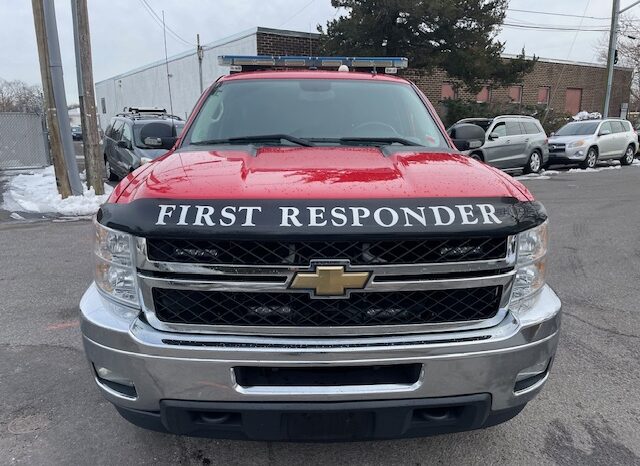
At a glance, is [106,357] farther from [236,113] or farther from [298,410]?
[236,113]

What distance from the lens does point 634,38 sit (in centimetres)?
3156

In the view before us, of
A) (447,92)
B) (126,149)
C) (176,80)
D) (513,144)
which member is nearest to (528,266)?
(126,149)

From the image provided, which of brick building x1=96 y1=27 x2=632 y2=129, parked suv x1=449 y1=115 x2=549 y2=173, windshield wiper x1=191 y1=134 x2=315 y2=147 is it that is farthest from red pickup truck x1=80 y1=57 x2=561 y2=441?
brick building x1=96 y1=27 x2=632 y2=129

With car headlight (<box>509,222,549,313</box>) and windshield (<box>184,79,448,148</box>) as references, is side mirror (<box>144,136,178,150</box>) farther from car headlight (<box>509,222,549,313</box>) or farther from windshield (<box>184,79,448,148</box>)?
car headlight (<box>509,222,549,313</box>)

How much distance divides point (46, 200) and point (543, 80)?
2708 centimetres

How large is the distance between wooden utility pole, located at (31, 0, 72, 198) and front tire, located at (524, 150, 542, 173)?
12498 mm

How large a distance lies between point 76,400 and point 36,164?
1503cm

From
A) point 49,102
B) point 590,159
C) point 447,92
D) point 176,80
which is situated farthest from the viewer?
point 176,80

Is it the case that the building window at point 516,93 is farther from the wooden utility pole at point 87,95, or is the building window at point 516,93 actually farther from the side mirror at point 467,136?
the side mirror at point 467,136

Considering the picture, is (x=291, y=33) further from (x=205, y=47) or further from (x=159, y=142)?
(x=159, y=142)

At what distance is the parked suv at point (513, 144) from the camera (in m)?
14.3

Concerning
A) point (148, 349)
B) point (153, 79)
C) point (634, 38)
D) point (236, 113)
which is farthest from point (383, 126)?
point (634, 38)

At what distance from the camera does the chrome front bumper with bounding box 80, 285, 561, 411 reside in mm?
1899

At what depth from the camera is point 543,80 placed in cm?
2858
